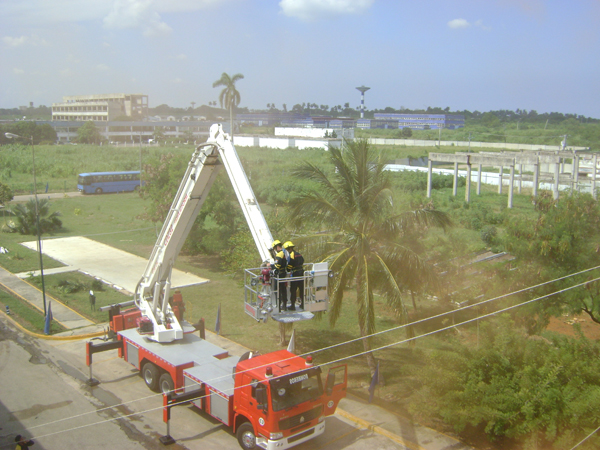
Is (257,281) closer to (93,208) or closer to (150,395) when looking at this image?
(150,395)

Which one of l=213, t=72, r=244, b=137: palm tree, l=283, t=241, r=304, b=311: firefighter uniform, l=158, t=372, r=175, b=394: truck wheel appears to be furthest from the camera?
l=213, t=72, r=244, b=137: palm tree

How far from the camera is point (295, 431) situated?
11375 mm

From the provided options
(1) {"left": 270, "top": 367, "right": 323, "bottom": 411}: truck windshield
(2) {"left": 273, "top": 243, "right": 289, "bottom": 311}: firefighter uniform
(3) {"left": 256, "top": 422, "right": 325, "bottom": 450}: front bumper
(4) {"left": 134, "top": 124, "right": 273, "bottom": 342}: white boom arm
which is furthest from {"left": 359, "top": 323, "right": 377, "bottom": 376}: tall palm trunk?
(4) {"left": 134, "top": 124, "right": 273, "bottom": 342}: white boom arm

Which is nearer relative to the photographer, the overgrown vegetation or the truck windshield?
the truck windshield

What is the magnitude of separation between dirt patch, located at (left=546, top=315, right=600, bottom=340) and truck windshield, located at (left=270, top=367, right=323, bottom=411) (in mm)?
11772

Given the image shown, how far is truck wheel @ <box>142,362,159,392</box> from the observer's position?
48.5 ft

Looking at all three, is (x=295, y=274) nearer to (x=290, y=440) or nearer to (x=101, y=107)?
(x=290, y=440)

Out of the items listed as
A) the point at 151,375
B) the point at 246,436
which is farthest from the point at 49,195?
the point at 246,436

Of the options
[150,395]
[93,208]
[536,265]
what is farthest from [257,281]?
[93,208]

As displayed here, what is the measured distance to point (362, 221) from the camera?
14719 mm

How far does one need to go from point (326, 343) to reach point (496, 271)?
260 inches

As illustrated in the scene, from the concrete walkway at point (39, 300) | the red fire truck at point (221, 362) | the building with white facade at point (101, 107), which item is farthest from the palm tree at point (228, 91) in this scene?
the red fire truck at point (221, 362)

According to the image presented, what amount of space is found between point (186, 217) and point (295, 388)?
230 inches

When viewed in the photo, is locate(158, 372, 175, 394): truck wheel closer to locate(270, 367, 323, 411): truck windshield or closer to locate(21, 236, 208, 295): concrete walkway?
locate(270, 367, 323, 411): truck windshield
